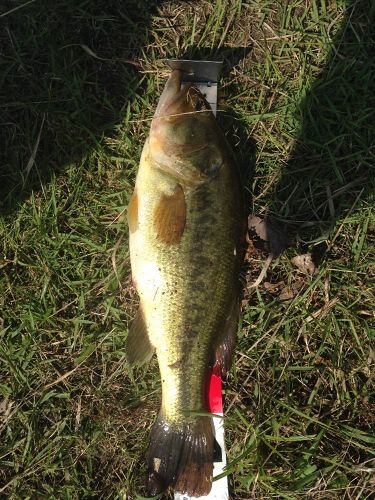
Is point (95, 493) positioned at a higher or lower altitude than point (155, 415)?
lower

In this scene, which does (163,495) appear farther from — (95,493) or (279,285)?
(279,285)

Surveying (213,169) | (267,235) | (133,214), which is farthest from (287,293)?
(133,214)

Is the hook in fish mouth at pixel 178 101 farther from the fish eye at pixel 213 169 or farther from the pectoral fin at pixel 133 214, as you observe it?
the pectoral fin at pixel 133 214

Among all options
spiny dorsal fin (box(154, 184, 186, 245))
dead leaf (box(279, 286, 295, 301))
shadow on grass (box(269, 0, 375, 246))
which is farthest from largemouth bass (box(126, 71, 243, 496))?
shadow on grass (box(269, 0, 375, 246))

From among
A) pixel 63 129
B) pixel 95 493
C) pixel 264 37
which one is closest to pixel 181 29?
pixel 264 37

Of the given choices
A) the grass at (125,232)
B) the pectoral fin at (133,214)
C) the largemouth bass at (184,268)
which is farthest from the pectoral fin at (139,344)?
the pectoral fin at (133,214)
